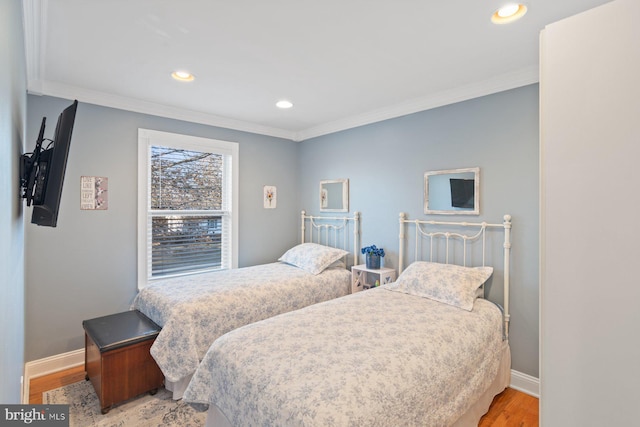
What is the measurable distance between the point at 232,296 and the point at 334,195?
1864mm

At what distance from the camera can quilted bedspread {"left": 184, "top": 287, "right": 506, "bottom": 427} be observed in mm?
1282

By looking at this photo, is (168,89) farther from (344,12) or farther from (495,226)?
(495,226)

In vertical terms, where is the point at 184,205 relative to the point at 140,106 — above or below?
below

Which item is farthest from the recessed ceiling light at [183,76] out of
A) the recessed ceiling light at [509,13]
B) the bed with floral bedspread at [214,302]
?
the recessed ceiling light at [509,13]

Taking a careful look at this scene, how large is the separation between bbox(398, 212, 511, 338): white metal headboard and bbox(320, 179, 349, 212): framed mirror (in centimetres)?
87

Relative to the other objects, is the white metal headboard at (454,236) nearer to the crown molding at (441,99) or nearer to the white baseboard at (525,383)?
the white baseboard at (525,383)

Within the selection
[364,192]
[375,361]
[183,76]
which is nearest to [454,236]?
[364,192]

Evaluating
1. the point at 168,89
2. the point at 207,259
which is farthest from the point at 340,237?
the point at 168,89

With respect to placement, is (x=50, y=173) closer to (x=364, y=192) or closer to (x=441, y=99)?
(x=364, y=192)

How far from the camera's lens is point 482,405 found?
2027 mm

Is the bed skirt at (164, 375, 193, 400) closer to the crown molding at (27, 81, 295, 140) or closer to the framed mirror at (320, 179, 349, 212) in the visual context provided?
the framed mirror at (320, 179, 349, 212)

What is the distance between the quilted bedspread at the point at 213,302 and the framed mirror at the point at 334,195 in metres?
0.85

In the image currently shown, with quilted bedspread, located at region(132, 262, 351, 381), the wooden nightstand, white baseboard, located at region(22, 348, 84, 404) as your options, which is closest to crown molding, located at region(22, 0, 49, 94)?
quilted bedspread, located at region(132, 262, 351, 381)

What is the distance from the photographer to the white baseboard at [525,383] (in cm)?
234
